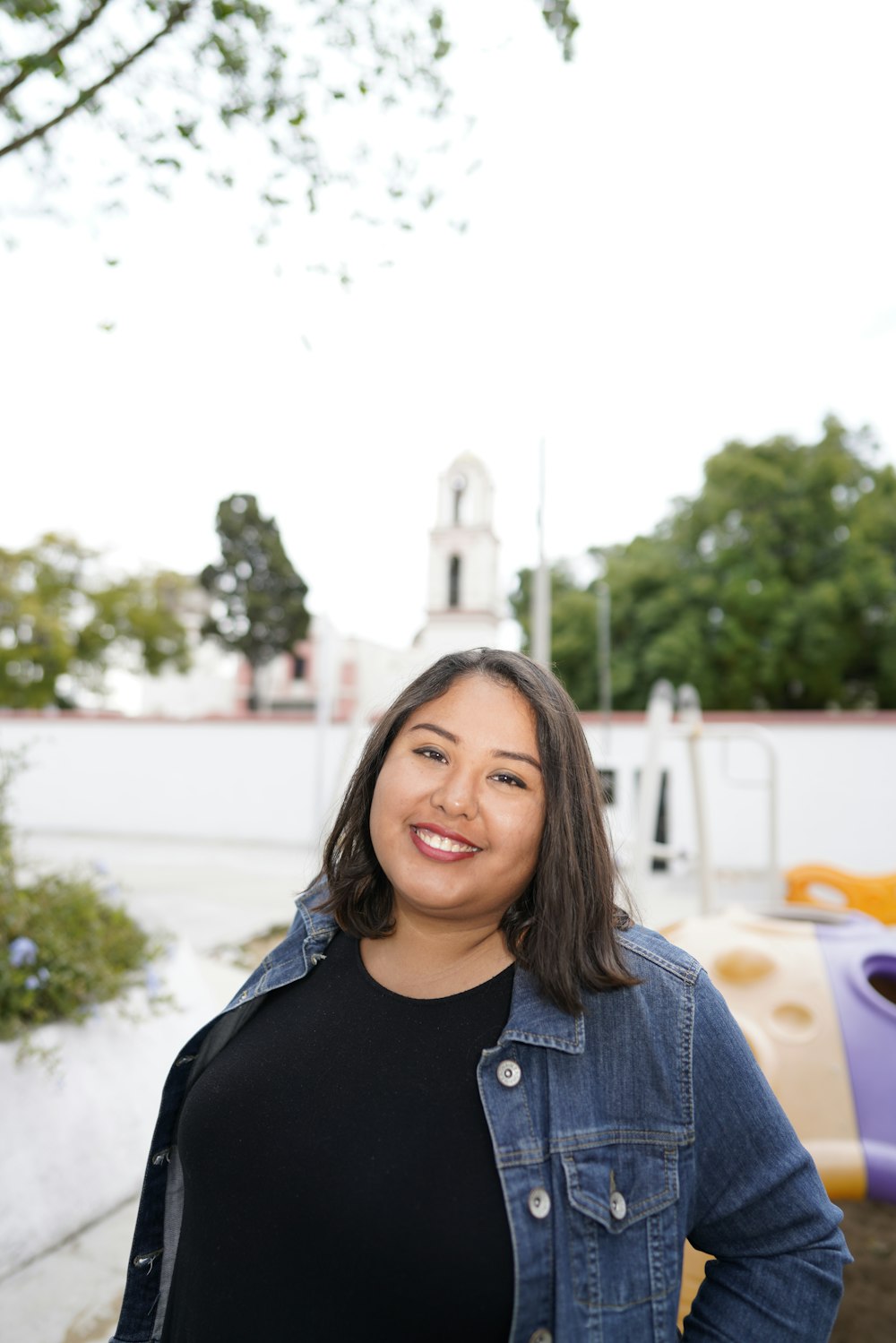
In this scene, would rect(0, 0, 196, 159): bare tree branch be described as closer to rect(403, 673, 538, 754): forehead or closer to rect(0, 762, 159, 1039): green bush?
rect(0, 762, 159, 1039): green bush

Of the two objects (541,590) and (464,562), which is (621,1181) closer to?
(541,590)

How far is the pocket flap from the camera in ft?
2.93

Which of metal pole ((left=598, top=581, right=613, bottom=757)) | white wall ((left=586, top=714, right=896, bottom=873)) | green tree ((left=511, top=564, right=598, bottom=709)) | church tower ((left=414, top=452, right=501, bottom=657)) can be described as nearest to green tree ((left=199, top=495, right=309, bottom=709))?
church tower ((left=414, top=452, right=501, bottom=657))

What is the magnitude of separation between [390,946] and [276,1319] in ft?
1.34

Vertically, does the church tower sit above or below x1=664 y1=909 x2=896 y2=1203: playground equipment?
above

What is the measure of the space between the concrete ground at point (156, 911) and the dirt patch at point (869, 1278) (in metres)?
1.13

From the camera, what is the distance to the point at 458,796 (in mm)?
1048

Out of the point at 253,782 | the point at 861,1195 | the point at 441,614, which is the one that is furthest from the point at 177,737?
the point at 861,1195

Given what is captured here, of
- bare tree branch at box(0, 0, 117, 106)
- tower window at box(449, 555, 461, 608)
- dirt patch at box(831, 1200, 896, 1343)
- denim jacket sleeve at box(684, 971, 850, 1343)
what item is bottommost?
dirt patch at box(831, 1200, 896, 1343)

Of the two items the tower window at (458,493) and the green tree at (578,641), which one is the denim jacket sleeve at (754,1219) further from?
the tower window at (458,493)

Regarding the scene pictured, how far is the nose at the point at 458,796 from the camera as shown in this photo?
3.44 ft

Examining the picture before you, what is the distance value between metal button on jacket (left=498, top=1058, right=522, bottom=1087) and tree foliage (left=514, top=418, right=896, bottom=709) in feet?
60.9

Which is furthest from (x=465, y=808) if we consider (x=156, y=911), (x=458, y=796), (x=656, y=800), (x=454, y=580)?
(x=454, y=580)

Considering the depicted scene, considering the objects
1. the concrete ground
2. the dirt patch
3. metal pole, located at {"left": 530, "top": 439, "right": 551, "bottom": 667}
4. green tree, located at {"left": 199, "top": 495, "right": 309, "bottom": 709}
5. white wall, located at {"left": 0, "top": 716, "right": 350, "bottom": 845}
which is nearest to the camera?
the concrete ground
